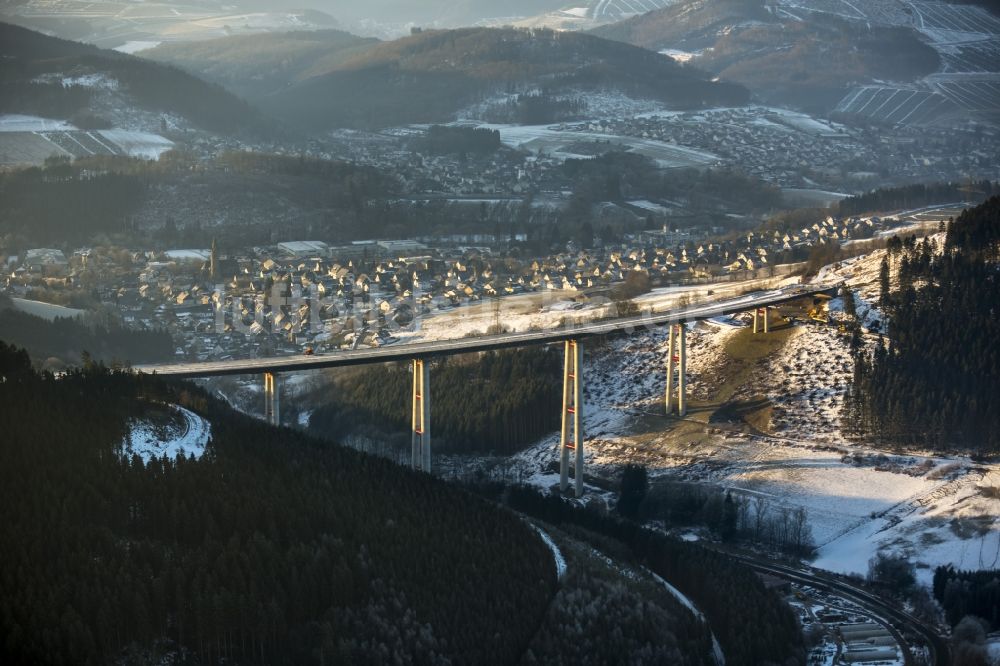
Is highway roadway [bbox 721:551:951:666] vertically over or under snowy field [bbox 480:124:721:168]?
under

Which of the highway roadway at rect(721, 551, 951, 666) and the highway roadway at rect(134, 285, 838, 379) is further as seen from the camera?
the highway roadway at rect(134, 285, 838, 379)

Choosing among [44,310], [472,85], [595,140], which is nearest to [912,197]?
[595,140]

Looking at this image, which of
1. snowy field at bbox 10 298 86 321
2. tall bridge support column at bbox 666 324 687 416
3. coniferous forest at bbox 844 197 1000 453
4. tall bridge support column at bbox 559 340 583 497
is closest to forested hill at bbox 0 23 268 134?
snowy field at bbox 10 298 86 321

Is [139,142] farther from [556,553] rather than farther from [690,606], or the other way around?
[690,606]

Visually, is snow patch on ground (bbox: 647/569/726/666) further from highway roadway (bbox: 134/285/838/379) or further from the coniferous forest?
the coniferous forest

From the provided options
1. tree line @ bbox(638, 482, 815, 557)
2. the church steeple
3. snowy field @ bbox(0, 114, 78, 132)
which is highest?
snowy field @ bbox(0, 114, 78, 132)

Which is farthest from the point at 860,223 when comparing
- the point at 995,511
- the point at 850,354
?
the point at 995,511
